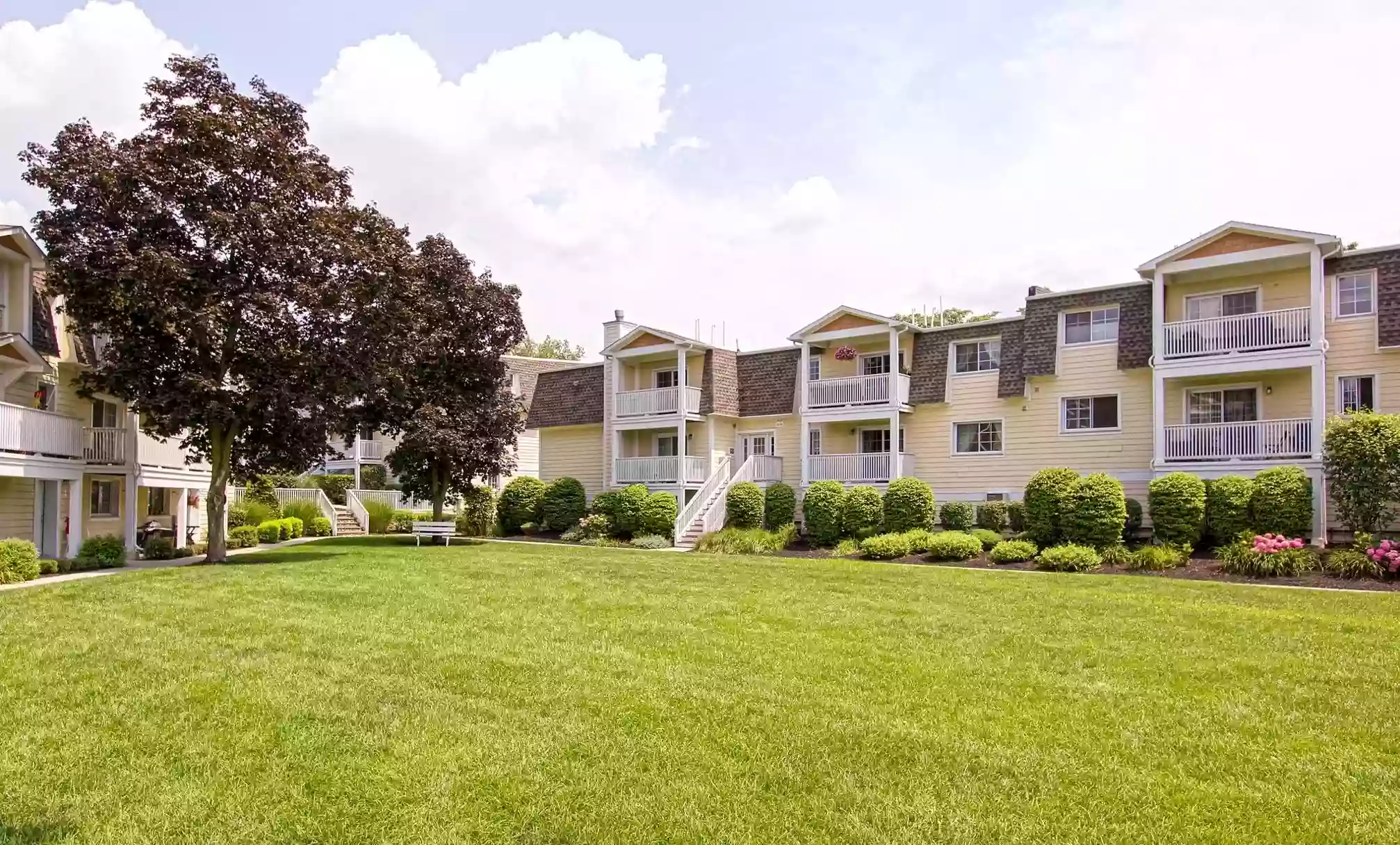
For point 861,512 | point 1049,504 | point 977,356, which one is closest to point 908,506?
point 861,512

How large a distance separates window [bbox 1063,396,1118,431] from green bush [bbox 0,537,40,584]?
22.7 metres

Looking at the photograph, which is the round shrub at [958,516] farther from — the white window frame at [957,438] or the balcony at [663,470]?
the balcony at [663,470]

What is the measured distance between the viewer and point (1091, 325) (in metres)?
23.7

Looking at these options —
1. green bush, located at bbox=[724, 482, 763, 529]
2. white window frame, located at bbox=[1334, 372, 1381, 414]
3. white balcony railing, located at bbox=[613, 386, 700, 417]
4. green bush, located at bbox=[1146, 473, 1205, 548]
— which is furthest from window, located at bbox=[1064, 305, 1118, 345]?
white balcony railing, located at bbox=[613, 386, 700, 417]

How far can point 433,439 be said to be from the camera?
2466 cm

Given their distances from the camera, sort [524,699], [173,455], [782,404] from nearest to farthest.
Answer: [524,699]
[173,455]
[782,404]

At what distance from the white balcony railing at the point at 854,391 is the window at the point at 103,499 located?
1871 cm

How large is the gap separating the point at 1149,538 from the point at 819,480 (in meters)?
8.79

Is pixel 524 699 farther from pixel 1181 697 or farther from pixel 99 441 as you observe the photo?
pixel 99 441

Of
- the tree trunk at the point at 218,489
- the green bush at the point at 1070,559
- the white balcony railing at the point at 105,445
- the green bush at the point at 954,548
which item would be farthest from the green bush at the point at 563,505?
the green bush at the point at 1070,559

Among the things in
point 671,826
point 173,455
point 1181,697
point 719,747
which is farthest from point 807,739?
point 173,455

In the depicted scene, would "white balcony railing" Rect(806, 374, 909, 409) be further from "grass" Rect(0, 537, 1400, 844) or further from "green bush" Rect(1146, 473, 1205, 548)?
"grass" Rect(0, 537, 1400, 844)

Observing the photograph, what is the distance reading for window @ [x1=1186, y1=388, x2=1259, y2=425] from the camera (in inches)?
861

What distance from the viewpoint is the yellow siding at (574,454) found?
32.5m
